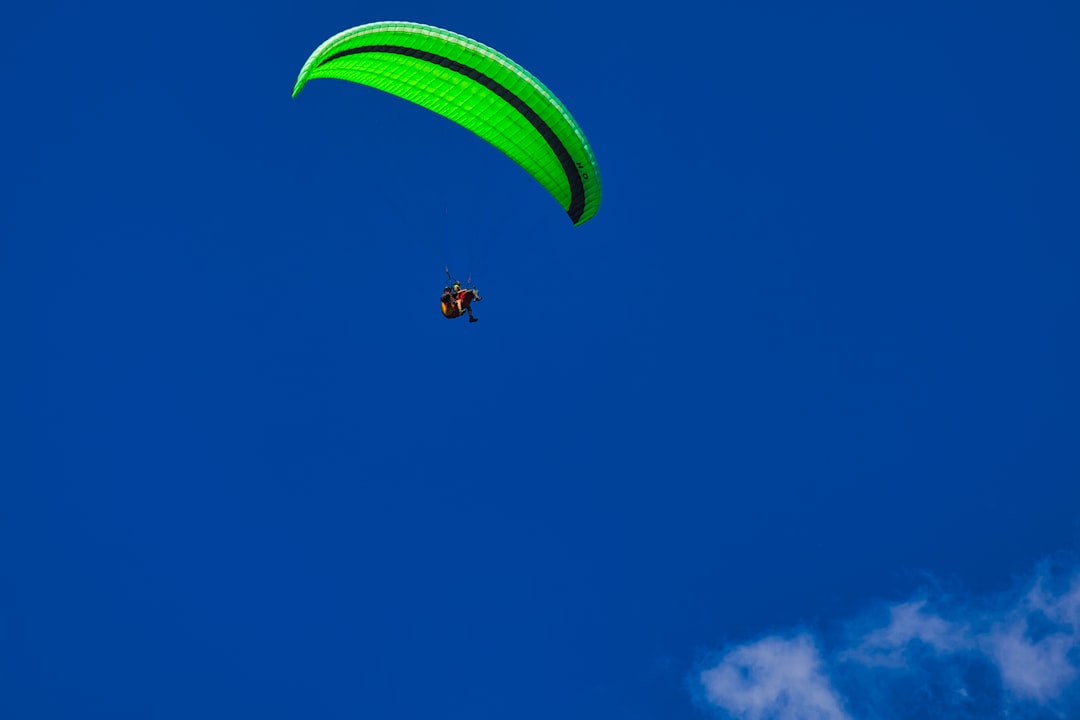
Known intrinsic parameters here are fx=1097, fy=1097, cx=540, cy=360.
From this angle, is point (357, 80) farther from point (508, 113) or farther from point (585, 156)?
point (585, 156)

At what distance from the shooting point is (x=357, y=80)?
3172 cm

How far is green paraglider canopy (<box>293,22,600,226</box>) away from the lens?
1174 inches

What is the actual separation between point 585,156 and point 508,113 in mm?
2766

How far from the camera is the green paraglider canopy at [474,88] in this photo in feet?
97.9

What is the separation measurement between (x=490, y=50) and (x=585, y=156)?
459cm

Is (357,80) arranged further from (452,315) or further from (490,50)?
(452,315)

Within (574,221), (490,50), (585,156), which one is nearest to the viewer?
(490,50)

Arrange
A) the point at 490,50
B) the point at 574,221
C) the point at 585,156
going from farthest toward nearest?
the point at 574,221
the point at 585,156
the point at 490,50

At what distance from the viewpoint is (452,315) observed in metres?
35.8

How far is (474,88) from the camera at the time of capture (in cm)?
3231

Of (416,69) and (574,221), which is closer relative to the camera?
(416,69)

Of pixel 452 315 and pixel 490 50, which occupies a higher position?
pixel 490 50

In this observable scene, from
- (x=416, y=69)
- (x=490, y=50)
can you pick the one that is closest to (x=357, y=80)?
(x=416, y=69)

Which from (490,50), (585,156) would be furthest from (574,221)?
(490,50)
